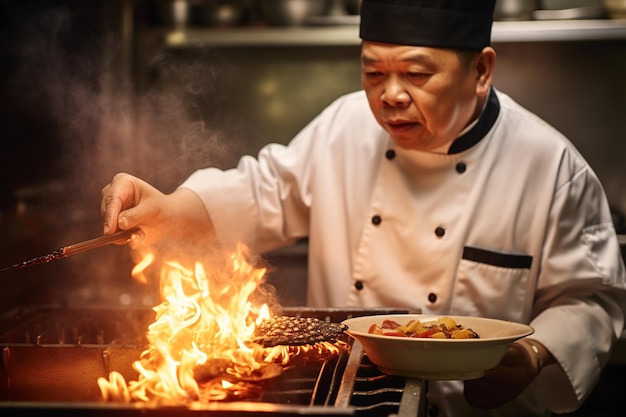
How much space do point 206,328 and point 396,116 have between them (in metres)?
0.93

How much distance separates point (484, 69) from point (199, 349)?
137cm

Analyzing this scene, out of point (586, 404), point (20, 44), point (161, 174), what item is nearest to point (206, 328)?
point (20, 44)

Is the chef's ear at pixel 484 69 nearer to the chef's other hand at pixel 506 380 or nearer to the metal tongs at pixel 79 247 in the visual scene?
the chef's other hand at pixel 506 380

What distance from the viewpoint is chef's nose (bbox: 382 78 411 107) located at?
7.99ft

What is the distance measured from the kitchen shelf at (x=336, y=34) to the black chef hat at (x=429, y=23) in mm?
1932

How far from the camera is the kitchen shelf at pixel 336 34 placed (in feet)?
14.2

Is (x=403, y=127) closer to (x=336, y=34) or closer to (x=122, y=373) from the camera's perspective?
(x=122, y=373)

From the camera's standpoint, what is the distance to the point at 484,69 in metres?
2.61

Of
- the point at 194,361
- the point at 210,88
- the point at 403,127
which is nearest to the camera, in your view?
the point at 194,361

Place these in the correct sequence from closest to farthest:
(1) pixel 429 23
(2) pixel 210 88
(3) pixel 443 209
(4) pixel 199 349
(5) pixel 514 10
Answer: (4) pixel 199 349, (1) pixel 429 23, (3) pixel 443 209, (5) pixel 514 10, (2) pixel 210 88

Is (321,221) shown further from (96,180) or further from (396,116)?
(96,180)

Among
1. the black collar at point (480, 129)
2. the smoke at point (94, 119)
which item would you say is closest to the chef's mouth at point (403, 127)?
the black collar at point (480, 129)

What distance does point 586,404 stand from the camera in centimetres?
476

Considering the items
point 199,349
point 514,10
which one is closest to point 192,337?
point 199,349
